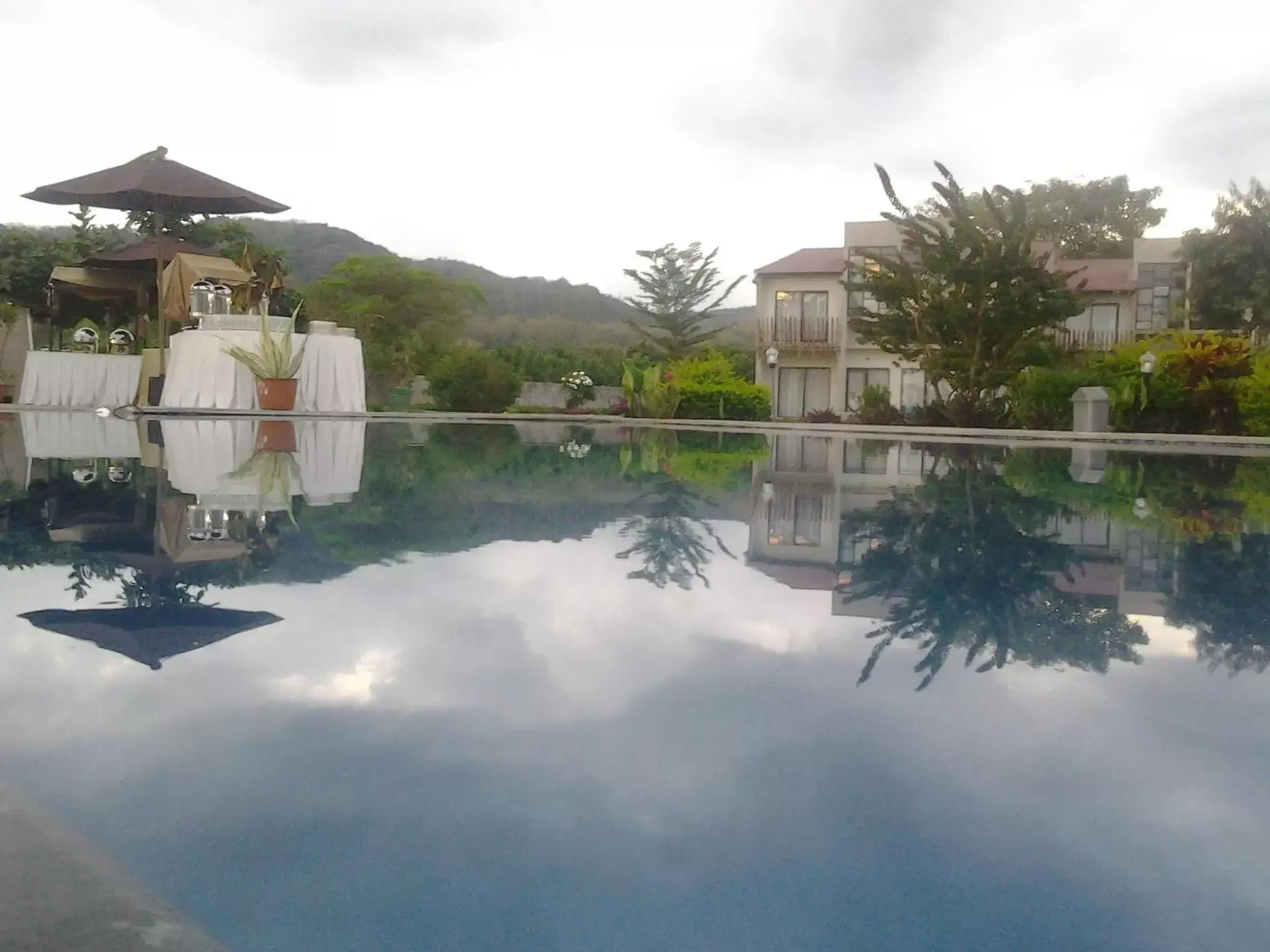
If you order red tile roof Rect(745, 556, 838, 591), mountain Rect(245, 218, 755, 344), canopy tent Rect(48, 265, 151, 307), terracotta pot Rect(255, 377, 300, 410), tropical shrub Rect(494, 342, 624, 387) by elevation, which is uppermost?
mountain Rect(245, 218, 755, 344)

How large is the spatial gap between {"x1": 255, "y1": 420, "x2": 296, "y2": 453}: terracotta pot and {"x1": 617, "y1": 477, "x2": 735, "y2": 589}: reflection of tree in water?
157 inches

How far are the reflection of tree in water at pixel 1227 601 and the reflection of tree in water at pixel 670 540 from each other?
1.51 m

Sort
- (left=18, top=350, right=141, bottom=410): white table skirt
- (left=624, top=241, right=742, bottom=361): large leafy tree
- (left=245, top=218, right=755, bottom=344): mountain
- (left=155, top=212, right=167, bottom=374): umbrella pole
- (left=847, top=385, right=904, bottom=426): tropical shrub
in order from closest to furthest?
(left=155, top=212, right=167, bottom=374): umbrella pole, (left=18, top=350, right=141, bottom=410): white table skirt, (left=847, top=385, right=904, bottom=426): tropical shrub, (left=624, top=241, right=742, bottom=361): large leafy tree, (left=245, top=218, right=755, bottom=344): mountain

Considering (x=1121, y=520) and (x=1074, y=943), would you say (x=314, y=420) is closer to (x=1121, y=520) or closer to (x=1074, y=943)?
(x=1121, y=520)

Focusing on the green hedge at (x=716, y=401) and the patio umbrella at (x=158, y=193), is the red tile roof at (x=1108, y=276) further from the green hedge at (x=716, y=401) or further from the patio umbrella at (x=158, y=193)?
the patio umbrella at (x=158, y=193)

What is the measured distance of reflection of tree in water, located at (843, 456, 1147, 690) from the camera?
2.60 m

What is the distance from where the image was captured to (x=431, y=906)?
123cm

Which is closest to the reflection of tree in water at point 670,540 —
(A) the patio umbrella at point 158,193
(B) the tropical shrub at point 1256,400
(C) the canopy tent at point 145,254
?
(A) the patio umbrella at point 158,193

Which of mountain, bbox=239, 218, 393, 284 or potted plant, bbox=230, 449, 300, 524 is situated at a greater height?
mountain, bbox=239, 218, 393, 284

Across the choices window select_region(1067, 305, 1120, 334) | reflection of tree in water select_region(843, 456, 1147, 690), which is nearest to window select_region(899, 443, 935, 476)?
reflection of tree in water select_region(843, 456, 1147, 690)

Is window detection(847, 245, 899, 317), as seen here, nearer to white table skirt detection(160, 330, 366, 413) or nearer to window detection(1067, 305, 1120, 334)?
window detection(1067, 305, 1120, 334)

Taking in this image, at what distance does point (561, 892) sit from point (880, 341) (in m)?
19.5

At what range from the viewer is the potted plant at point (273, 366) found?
13.9m

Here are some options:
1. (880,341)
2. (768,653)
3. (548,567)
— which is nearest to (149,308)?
(880,341)
